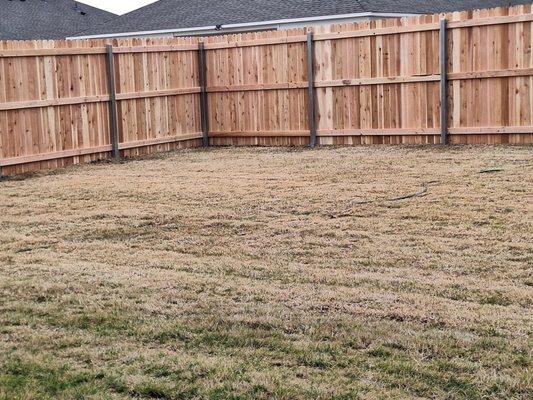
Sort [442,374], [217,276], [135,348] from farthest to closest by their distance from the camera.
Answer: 1. [217,276]
2. [135,348]
3. [442,374]

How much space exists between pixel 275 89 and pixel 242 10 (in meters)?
8.89

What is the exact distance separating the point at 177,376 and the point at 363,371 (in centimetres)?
87

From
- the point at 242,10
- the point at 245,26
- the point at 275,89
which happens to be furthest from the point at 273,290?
the point at 242,10

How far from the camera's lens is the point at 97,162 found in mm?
14898

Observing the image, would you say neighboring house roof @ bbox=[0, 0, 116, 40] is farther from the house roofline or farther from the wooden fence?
the wooden fence

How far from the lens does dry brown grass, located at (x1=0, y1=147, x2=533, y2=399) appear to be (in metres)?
4.23

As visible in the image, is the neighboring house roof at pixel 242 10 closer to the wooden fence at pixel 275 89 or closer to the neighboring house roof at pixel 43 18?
the neighboring house roof at pixel 43 18

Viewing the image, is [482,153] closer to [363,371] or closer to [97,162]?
[97,162]

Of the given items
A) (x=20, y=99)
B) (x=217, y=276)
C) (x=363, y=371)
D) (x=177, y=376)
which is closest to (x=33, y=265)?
(x=217, y=276)

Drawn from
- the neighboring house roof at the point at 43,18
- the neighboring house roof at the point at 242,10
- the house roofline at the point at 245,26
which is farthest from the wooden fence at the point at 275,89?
the neighboring house roof at the point at 43,18

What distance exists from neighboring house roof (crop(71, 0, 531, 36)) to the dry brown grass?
12.1 metres

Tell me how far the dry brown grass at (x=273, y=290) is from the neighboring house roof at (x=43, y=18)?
70.5 feet

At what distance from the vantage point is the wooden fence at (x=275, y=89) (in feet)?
45.3

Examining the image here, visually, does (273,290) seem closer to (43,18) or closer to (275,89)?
(275,89)
